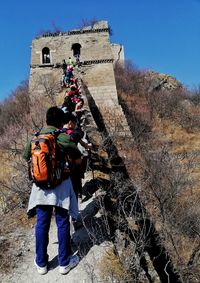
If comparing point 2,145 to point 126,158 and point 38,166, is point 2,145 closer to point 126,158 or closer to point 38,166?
point 126,158

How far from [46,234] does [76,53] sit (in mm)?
18336

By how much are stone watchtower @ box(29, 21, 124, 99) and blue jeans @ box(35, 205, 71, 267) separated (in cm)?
1591

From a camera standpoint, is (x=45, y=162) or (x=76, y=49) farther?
(x=76, y=49)

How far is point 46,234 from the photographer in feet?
12.6

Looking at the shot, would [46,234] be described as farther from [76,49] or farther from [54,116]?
[76,49]

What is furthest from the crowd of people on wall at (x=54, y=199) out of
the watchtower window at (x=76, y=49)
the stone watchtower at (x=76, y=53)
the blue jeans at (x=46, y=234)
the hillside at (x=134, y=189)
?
the watchtower window at (x=76, y=49)

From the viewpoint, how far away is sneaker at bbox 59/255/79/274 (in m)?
3.81

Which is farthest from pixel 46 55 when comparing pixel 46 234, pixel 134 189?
pixel 46 234

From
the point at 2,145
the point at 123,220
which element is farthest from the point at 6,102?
the point at 123,220

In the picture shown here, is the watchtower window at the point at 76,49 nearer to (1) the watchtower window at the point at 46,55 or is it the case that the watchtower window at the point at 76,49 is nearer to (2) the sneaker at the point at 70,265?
(1) the watchtower window at the point at 46,55

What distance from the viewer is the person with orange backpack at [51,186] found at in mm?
3701

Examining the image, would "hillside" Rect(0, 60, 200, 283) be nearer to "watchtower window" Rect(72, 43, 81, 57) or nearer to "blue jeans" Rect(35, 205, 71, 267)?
"blue jeans" Rect(35, 205, 71, 267)

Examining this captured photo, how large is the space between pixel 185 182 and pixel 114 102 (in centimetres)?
882

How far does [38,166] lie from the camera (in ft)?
12.0
